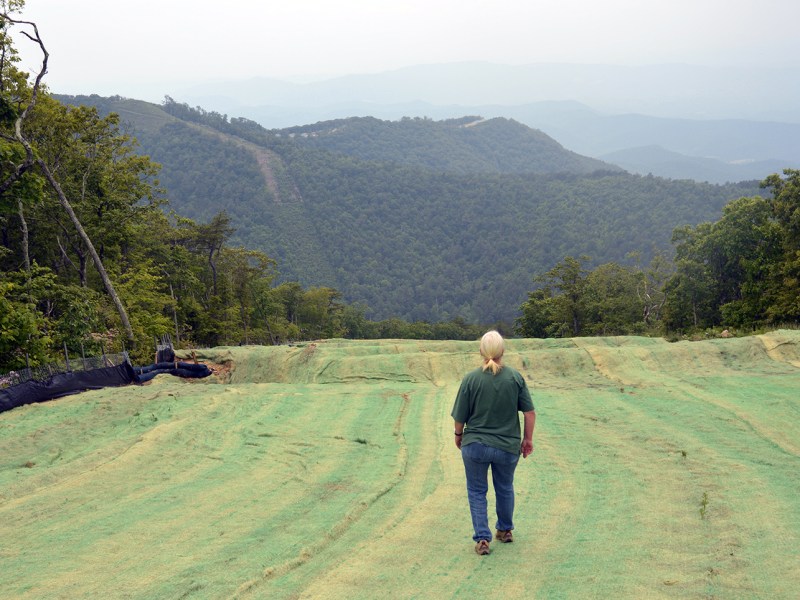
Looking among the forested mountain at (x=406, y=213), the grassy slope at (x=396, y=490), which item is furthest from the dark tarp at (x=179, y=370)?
the forested mountain at (x=406, y=213)

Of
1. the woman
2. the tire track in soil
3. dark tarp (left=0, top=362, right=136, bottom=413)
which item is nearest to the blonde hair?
the woman

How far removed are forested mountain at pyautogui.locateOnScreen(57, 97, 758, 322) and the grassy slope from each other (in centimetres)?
9484

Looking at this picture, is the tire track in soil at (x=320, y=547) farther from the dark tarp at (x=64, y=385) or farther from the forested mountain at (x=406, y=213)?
the forested mountain at (x=406, y=213)

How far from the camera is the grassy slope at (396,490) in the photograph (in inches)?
163

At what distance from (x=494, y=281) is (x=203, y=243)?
83694mm

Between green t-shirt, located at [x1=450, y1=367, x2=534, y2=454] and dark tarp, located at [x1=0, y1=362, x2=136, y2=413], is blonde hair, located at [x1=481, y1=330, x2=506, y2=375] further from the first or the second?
dark tarp, located at [x1=0, y1=362, x2=136, y2=413]

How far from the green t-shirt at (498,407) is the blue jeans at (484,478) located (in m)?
0.05

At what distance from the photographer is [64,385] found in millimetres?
11891

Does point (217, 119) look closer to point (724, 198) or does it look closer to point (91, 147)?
point (724, 198)

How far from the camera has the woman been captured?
436 cm

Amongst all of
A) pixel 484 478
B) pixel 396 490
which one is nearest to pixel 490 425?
pixel 484 478

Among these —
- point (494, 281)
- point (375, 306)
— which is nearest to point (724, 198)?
point (494, 281)

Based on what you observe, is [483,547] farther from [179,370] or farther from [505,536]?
[179,370]

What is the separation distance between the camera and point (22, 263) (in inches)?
975
